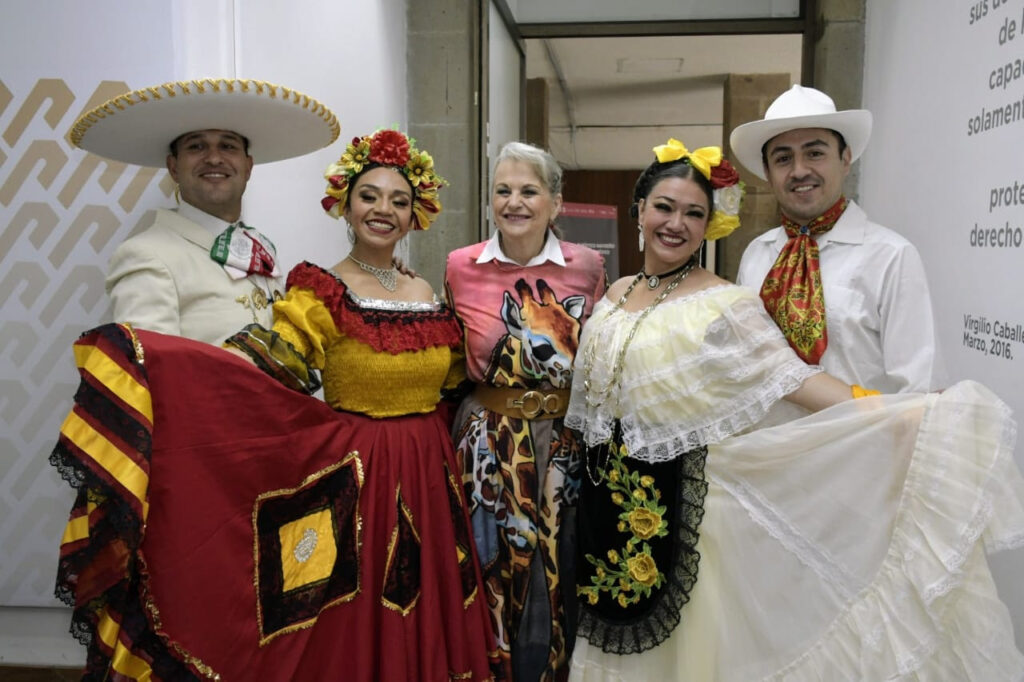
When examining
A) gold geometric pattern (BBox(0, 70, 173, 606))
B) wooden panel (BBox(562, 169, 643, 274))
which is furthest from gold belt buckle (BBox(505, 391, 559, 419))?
wooden panel (BBox(562, 169, 643, 274))

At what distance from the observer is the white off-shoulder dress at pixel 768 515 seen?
1554mm

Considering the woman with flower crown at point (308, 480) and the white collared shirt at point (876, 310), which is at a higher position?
the white collared shirt at point (876, 310)

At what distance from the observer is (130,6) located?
6.77 ft

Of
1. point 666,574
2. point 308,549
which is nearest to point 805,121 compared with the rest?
point 666,574

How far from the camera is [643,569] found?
1.91 metres

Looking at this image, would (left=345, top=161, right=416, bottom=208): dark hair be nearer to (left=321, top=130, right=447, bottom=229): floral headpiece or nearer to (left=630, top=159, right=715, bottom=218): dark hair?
(left=321, top=130, right=447, bottom=229): floral headpiece

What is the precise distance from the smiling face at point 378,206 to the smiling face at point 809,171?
1.08 meters

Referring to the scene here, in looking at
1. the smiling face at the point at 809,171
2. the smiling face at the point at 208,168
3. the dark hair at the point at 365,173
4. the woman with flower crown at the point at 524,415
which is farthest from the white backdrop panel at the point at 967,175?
the smiling face at the point at 208,168

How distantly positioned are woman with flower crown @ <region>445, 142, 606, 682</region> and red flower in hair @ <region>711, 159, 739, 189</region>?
1.71ft

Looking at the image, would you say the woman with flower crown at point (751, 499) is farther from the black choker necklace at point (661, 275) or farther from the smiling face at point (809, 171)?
the smiling face at point (809, 171)

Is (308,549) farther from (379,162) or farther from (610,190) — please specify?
(610,190)

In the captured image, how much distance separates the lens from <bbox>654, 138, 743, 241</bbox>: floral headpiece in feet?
6.64

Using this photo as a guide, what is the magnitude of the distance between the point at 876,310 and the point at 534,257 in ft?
3.22

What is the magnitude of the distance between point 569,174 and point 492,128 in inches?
230
